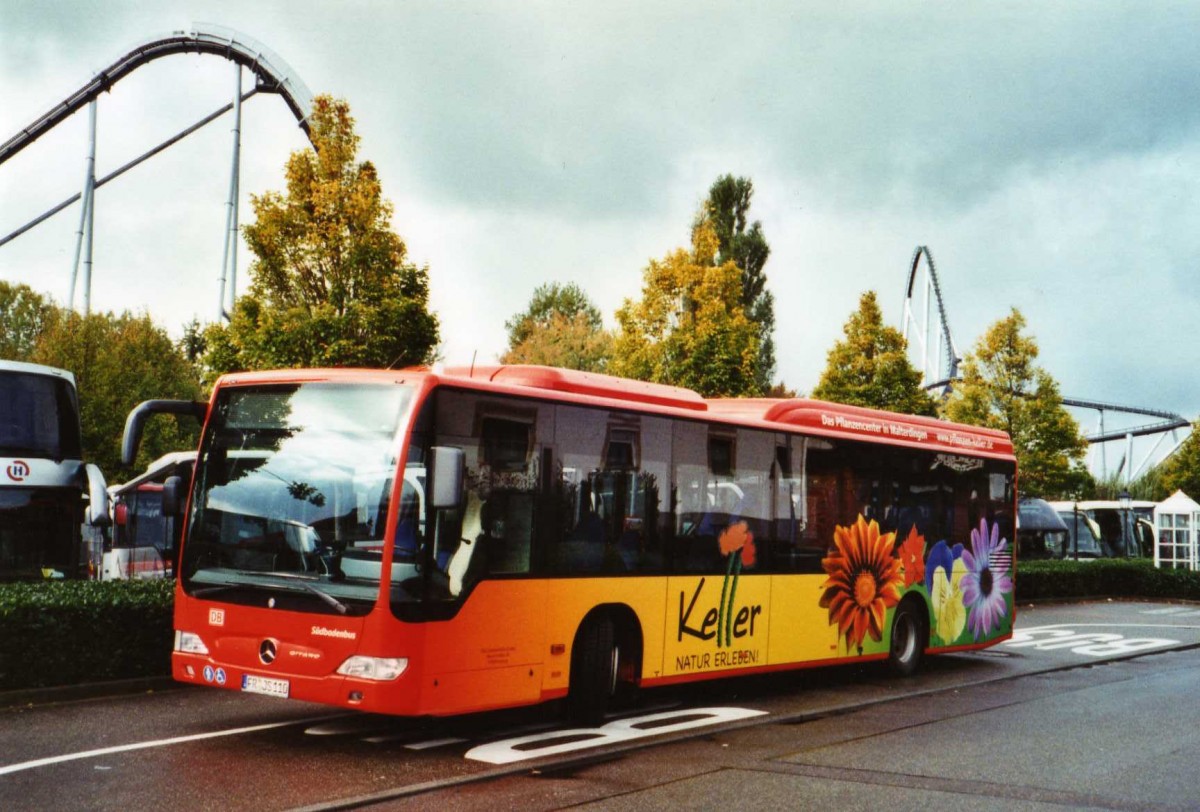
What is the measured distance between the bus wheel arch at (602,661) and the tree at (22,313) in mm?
56873

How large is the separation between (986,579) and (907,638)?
1.89 meters

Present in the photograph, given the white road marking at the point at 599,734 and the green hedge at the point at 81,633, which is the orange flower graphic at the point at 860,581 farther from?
the green hedge at the point at 81,633

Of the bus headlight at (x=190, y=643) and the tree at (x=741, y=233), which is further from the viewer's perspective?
the tree at (x=741, y=233)

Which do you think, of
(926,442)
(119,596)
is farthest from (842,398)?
(119,596)

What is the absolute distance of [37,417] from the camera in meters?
16.5

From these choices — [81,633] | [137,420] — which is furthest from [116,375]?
[137,420]

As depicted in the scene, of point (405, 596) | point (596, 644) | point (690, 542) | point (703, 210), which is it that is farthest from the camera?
point (703, 210)

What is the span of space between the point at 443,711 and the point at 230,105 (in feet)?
106

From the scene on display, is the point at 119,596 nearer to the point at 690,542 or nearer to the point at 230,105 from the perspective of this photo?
the point at 690,542

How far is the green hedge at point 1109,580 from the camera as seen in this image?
29.5m

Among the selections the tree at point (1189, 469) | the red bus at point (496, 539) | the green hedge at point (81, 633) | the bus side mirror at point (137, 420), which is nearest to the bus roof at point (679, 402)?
the red bus at point (496, 539)

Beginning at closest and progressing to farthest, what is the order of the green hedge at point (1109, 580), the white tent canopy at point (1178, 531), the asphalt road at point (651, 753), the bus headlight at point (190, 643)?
the asphalt road at point (651, 753)
the bus headlight at point (190, 643)
the green hedge at point (1109, 580)
the white tent canopy at point (1178, 531)

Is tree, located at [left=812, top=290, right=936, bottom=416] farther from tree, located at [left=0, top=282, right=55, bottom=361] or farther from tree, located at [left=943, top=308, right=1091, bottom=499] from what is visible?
tree, located at [left=0, top=282, right=55, bottom=361]

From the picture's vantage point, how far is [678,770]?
850 centimetres
